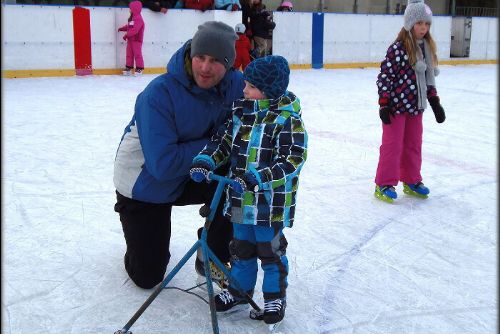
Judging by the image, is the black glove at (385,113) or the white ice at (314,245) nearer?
the white ice at (314,245)

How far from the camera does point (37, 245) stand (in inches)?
101

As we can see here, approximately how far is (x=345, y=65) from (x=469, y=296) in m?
11.4

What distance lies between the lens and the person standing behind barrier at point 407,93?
125 inches

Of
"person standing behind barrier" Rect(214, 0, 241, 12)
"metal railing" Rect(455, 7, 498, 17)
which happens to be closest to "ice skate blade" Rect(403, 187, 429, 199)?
"person standing behind barrier" Rect(214, 0, 241, 12)

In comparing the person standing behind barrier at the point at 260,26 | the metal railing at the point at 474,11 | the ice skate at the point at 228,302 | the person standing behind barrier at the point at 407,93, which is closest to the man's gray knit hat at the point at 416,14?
the person standing behind barrier at the point at 407,93

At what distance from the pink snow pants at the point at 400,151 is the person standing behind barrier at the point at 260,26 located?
27.0ft

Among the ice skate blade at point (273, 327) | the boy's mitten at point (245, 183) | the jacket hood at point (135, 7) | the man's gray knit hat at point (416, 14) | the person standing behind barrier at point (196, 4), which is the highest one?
the person standing behind barrier at point (196, 4)

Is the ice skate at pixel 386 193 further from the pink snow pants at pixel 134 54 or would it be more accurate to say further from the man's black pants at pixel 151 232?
the pink snow pants at pixel 134 54

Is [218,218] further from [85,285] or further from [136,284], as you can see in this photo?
[85,285]

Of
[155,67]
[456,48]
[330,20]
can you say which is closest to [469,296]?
[155,67]

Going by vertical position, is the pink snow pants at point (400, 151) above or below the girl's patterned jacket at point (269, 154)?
below

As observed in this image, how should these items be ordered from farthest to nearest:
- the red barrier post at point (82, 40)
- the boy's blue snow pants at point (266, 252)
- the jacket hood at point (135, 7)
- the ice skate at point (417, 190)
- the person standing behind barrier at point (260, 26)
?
the person standing behind barrier at point (260, 26) < the jacket hood at point (135, 7) < the red barrier post at point (82, 40) < the ice skate at point (417, 190) < the boy's blue snow pants at point (266, 252)

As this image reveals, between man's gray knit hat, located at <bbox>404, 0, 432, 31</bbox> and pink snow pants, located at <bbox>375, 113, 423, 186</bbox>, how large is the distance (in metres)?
0.49

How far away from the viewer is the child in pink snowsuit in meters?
9.74
